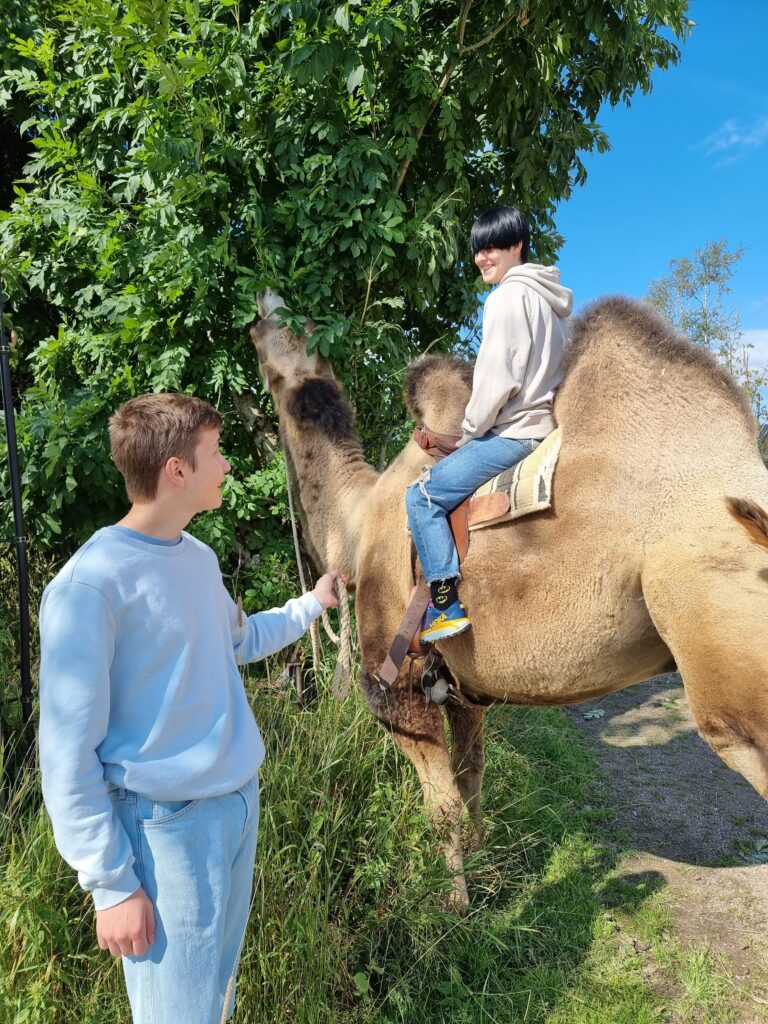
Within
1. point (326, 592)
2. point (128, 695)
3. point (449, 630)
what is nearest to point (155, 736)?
point (128, 695)

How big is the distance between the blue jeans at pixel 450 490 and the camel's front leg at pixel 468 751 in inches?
44.5

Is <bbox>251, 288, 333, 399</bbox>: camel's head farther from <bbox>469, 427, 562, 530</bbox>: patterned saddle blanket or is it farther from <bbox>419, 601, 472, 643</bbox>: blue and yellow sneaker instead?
<bbox>419, 601, 472, 643</bbox>: blue and yellow sneaker

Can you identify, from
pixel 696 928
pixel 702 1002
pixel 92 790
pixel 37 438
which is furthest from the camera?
pixel 37 438

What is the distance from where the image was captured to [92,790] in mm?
1427

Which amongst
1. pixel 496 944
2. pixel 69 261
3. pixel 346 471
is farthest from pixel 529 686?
pixel 69 261

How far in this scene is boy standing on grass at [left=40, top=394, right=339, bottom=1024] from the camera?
142 cm

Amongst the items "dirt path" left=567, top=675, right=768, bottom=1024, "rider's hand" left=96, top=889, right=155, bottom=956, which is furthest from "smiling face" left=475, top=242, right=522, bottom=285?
"dirt path" left=567, top=675, right=768, bottom=1024

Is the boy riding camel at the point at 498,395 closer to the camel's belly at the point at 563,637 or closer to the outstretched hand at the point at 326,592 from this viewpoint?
the camel's belly at the point at 563,637

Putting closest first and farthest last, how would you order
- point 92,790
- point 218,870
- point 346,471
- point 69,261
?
1. point 92,790
2. point 218,870
3. point 346,471
4. point 69,261

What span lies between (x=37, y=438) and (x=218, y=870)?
10.7ft

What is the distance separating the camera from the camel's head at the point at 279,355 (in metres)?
4.02

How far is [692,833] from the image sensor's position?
4418 millimetres

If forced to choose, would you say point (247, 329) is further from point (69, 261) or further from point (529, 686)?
point (529, 686)

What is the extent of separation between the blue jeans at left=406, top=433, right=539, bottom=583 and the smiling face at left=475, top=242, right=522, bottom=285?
26.3 inches
